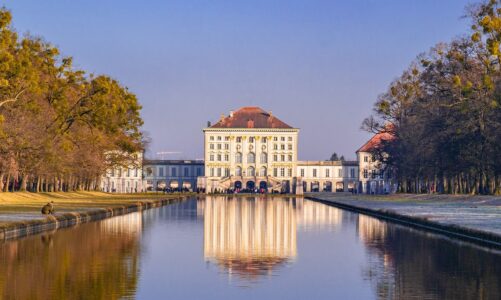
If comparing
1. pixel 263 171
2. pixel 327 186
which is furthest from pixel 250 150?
pixel 327 186

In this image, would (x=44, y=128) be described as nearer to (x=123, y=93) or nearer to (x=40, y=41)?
(x=40, y=41)

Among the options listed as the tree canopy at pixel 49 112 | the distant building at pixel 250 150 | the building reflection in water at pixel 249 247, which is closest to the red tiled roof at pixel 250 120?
the distant building at pixel 250 150

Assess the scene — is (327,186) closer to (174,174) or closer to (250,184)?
(250,184)

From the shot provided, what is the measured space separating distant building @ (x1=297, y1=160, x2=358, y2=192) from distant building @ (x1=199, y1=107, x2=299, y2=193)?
6.45m

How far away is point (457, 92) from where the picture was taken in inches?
2383

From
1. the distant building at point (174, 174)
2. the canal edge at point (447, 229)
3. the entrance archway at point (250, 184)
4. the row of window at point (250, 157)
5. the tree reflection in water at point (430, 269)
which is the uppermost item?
the row of window at point (250, 157)

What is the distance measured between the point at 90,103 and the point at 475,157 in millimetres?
28585

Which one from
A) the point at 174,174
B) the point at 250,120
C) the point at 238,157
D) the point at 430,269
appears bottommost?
the point at 430,269

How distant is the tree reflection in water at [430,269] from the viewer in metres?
14.3

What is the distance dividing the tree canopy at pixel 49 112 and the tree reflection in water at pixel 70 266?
2036 cm

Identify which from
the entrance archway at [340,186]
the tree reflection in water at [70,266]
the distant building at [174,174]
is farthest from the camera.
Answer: the distant building at [174,174]

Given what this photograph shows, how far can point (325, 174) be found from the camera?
603 ft

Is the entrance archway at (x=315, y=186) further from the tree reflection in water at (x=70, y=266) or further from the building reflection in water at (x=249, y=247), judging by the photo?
the tree reflection in water at (x=70, y=266)

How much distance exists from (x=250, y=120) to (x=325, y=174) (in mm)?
20310
